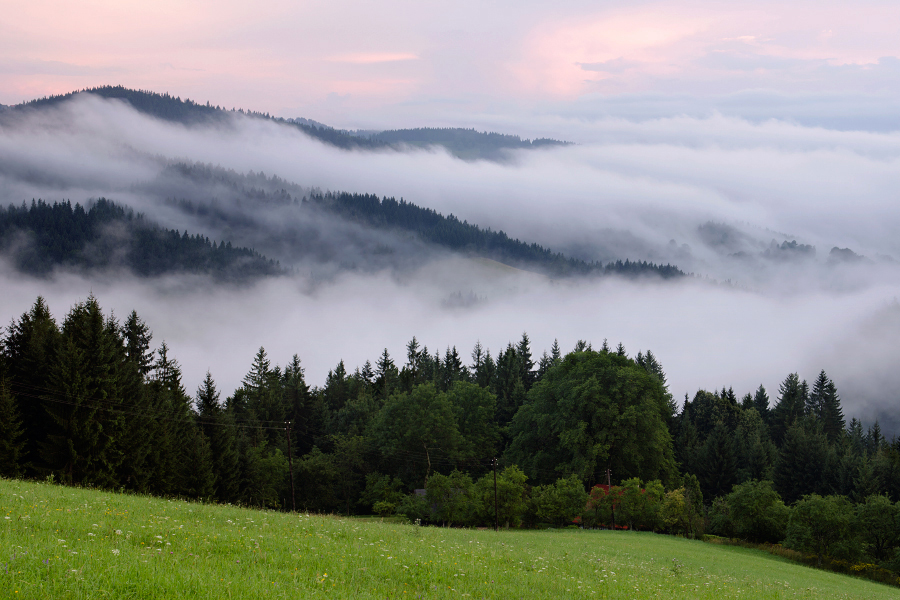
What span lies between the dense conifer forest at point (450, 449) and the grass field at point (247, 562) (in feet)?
77.6

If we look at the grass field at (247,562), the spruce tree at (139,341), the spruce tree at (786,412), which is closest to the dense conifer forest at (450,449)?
the spruce tree at (139,341)

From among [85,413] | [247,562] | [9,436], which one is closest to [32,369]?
[85,413]

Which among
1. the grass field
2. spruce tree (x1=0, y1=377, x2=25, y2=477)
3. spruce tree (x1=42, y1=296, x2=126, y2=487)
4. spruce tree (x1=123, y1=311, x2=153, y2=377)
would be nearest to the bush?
the grass field

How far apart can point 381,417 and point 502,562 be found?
75.1m

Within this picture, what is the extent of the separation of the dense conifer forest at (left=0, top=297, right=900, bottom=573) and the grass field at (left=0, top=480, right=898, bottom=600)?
23660 mm

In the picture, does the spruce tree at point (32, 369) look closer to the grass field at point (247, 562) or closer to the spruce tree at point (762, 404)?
the grass field at point (247, 562)

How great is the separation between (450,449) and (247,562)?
74105 mm

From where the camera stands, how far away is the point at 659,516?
199 feet

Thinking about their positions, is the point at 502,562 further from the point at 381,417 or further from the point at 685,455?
the point at 685,455

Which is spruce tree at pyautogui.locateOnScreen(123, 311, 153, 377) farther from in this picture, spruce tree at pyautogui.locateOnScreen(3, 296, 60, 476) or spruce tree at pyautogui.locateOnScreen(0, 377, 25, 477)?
spruce tree at pyautogui.locateOnScreen(0, 377, 25, 477)

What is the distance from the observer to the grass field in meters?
9.52

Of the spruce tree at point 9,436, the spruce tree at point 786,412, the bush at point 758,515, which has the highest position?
the spruce tree at point 786,412

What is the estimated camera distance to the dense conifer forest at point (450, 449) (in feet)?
133

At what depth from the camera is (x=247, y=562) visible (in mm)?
11883
